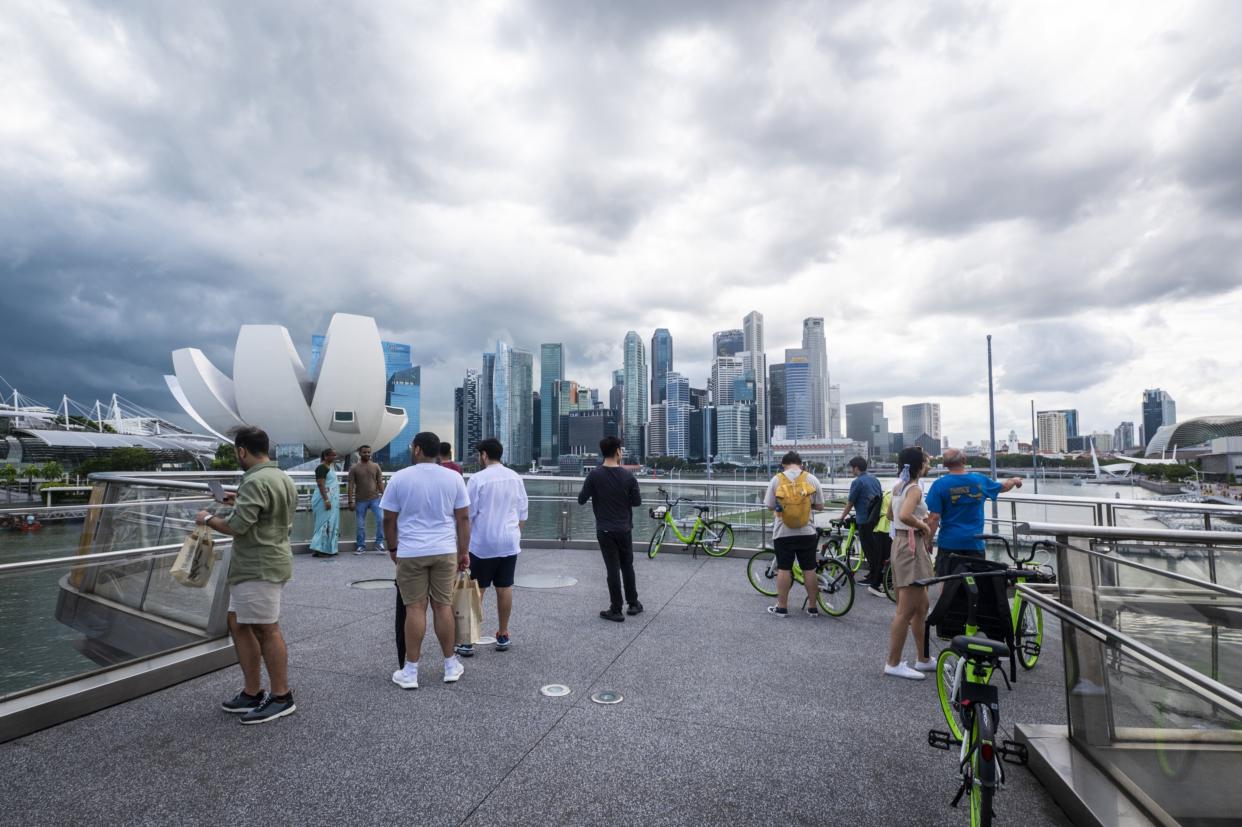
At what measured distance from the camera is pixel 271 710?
3406 mm

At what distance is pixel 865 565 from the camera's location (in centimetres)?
801

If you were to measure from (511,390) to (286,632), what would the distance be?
168658 millimetres

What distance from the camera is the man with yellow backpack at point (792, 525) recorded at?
5.46m

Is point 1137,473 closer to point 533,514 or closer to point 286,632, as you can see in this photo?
point 533,514

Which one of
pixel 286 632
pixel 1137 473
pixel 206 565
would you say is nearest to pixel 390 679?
pixel 206 565

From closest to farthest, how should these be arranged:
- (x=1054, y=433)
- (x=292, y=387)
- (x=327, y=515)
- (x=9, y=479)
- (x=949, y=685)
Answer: (x=949, y=685) < (x=327, y=515) < (x=9, y=479) < (x=292, y=387) < (x=1054, y=433)

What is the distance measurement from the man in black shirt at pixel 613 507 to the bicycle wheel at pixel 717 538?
3811mm

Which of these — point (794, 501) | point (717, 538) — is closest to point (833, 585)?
point (794, 501)

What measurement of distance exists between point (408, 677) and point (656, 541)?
18.9ft

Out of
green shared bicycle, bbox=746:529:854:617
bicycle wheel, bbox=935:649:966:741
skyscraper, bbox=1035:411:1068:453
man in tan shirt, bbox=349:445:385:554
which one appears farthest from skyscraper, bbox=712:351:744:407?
bicycle wheel, bbox=935:649:966:741

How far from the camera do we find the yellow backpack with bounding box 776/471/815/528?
5.44 meters

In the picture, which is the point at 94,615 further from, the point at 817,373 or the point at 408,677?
the point at 817,373

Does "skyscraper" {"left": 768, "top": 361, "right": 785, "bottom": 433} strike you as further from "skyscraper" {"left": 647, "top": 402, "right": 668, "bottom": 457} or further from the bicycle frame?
the bicycle frame

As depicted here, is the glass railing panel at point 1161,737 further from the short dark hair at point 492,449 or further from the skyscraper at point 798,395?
the skyscraper at point 798,395
